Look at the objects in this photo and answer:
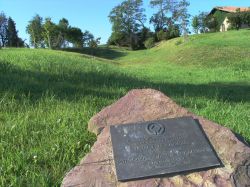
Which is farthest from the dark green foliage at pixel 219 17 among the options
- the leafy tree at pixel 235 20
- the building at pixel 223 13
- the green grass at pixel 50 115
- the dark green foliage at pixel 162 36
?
the green grass at pixel 50 115

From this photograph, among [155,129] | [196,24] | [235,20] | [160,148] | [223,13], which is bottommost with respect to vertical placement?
[160,148]

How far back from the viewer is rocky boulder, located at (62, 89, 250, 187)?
145 inches

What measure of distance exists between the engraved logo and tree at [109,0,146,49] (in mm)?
61585

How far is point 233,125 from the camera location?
5789 mm

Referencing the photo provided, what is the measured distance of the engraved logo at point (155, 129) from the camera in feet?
13.8

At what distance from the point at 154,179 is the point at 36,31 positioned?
5857cm

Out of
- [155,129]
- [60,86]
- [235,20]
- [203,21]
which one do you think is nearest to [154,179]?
[155,129]

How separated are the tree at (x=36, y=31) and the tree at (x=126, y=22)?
1159 cm

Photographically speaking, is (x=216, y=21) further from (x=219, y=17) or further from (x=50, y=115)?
(x=50, y=115)

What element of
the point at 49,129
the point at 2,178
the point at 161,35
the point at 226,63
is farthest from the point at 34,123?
the point at 161,35

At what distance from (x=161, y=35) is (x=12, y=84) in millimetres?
55056

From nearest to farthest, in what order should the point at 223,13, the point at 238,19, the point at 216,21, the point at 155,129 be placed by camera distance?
1. the point at 155,129
2. the point at 238,19
3. the point at 216,21
4. the point at 223,13

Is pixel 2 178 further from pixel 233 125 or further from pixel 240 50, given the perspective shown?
pixel 240 50

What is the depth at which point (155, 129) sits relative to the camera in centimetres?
424
